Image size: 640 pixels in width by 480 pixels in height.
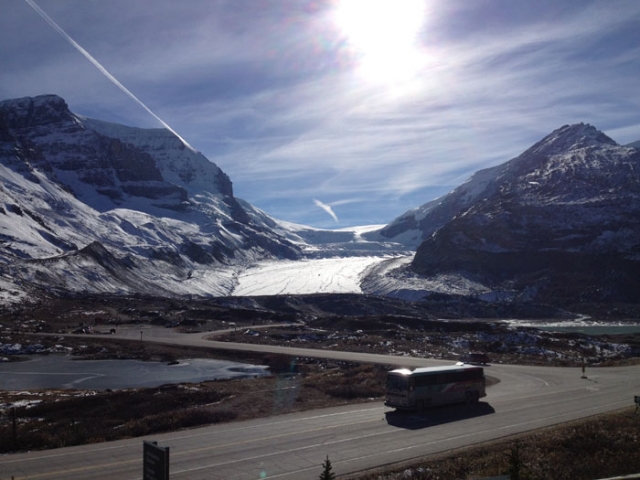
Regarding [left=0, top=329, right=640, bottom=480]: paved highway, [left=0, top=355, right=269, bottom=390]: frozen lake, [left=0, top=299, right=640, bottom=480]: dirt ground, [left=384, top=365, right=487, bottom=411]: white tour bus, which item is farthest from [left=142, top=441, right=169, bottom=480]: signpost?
[left=0, top=355, right=269, bottom=390]: frozen lake

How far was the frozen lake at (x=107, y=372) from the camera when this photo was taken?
56219 millimetres

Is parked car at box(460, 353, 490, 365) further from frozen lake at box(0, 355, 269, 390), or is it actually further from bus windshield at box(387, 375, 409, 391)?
bus windshield at box(387, 375, 409, 391)

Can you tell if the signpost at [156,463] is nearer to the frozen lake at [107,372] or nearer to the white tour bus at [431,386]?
the white tour bus at [431,386]

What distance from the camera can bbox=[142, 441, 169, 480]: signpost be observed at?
35.0ft

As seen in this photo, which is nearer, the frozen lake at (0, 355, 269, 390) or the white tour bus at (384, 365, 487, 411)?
the white tour bus at (384, 365, 487, 411)

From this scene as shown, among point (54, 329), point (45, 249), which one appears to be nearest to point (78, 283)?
point (45, 249)

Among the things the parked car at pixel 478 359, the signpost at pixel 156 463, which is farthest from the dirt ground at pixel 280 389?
the signpost at pixel 156 463

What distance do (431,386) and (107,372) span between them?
150ft

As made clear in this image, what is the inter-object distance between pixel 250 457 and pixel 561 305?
16612 cm

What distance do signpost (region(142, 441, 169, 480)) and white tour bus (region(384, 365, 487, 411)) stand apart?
73.1 ft

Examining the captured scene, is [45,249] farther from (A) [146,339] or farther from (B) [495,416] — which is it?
(B) [495,416]

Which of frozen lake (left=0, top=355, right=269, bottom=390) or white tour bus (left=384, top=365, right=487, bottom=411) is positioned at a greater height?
white tour bus (left=384, top=365, right=487, bottom=411)

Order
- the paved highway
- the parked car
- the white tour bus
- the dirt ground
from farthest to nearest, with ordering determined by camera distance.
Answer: the parked car, the white tour bus, the dirt ground, the paved highway

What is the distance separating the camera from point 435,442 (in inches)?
988
